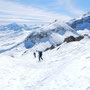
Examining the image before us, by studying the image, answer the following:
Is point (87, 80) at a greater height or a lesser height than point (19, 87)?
greater

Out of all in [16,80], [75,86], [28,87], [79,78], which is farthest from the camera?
[16,80]

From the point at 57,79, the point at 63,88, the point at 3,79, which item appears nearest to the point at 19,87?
the point at 3,79

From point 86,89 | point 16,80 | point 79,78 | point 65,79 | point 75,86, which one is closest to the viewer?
point 86,89

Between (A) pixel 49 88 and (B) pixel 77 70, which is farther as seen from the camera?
(B) pixel 77 70

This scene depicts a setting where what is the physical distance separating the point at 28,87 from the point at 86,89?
5.22 meters

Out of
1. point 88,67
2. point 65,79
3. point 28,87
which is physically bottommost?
point 28,87

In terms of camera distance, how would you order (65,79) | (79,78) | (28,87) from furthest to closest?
1. (28,87)
2. (65,79)
3. (79,78)

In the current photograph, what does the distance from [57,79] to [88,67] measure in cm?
295

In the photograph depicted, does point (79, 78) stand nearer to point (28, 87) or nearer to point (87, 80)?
point (87, 80)

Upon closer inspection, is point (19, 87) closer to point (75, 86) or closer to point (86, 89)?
point (75, 86)

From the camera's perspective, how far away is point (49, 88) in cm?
957

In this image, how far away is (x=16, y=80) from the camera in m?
12.6

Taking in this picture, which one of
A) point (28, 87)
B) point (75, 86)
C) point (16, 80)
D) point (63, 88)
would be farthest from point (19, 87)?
point (75, 86)

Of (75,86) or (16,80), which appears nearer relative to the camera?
(75,86)
